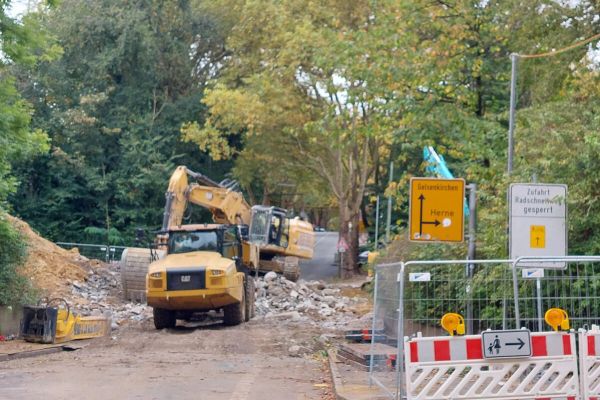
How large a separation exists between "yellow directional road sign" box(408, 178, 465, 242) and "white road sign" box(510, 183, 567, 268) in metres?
1.09

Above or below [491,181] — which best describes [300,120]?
above

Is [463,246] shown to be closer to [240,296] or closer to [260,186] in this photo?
[240,296]

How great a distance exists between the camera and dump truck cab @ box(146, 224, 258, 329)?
2381cm

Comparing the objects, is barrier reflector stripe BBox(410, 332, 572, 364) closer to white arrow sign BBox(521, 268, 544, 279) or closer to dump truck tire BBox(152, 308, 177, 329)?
white arrow sign BBox(521, 268, 544, 279)

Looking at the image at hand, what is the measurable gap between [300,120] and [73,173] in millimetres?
13705

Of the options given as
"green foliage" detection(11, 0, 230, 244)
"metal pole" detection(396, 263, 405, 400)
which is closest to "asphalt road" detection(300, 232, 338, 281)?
"green foliage" detection(11, 0, 230, 244)

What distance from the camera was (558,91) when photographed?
19.4 meters

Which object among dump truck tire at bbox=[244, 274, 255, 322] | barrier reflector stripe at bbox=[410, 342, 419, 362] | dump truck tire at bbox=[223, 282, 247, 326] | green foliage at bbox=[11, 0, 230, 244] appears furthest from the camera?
green foliage at bbox=[11, 0, 230, 244]

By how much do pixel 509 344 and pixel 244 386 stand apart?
564cm

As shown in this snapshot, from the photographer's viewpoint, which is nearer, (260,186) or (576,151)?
(576,151)

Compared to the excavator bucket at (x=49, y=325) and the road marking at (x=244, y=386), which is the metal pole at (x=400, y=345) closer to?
the road marking at (x=244, y=386)

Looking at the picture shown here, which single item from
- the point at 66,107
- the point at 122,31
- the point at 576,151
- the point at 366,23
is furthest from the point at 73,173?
the point at 576,151

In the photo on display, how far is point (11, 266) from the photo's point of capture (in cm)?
2298

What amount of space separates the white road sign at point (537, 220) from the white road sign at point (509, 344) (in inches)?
108
